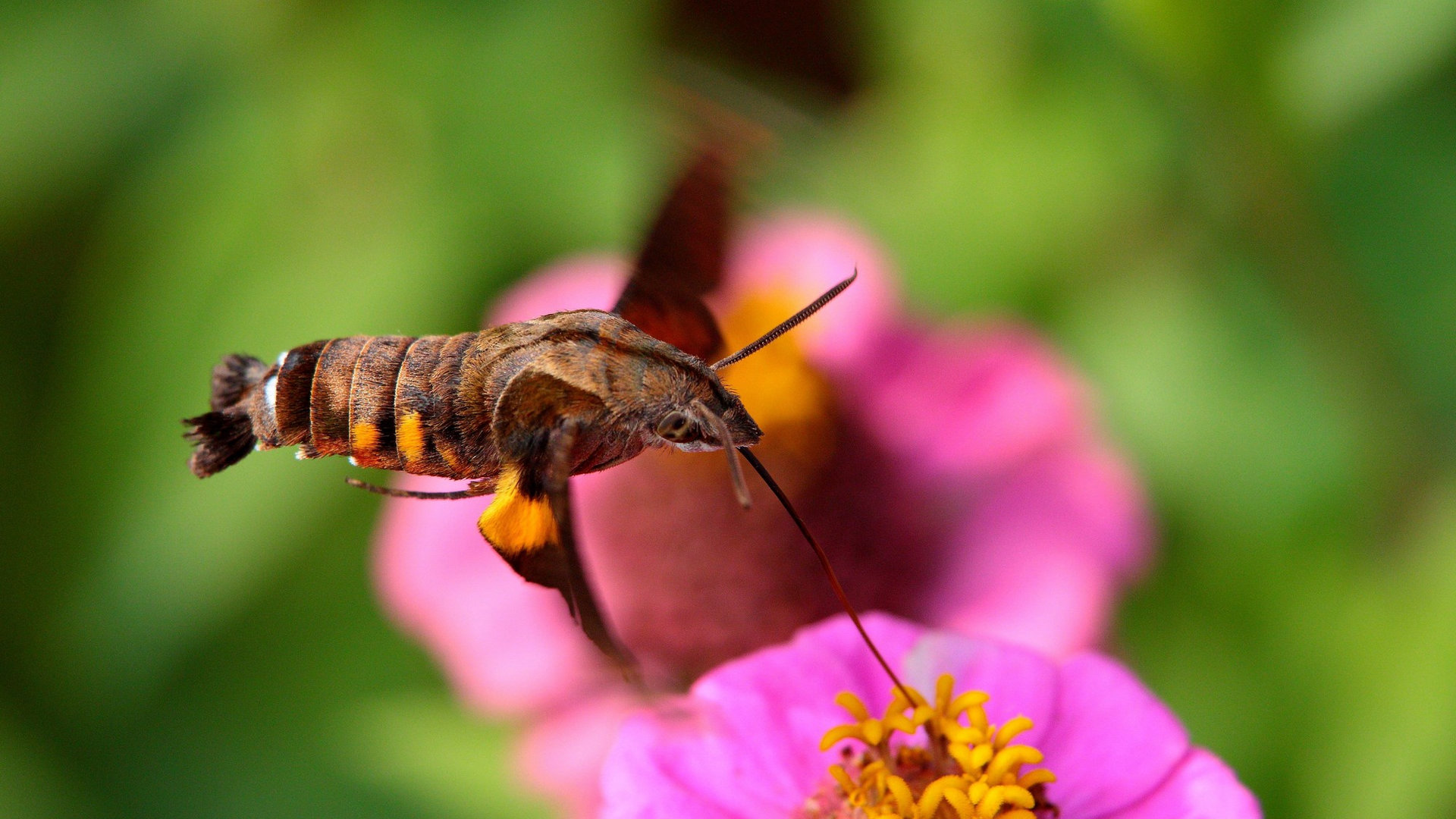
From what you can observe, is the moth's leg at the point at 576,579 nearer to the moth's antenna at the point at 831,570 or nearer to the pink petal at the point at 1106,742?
the moth's antenna at the point at 831,570

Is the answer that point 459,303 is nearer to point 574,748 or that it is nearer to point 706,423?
point 574,748

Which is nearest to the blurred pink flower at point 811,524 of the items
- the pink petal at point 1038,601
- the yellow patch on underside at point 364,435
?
the pink petal at point 1038,601

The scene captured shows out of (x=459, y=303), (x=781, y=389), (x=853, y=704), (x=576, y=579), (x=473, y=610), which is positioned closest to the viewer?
(x=576, y=579)

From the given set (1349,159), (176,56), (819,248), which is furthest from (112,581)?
(1349,159)

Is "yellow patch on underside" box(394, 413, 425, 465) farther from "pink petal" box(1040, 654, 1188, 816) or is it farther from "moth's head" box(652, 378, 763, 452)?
"pink petal" box(1040, 654, 1188, 816)

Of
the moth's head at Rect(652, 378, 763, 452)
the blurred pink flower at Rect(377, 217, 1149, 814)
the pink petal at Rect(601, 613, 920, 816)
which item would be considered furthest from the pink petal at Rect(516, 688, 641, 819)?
the moth's head at Rect(652, 378, 763, 452)

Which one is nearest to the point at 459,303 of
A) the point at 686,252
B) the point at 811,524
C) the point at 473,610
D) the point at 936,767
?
the point at 473,610

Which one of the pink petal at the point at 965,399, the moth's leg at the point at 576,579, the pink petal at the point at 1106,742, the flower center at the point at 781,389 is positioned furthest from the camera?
the pink petal at the point at 965,399
